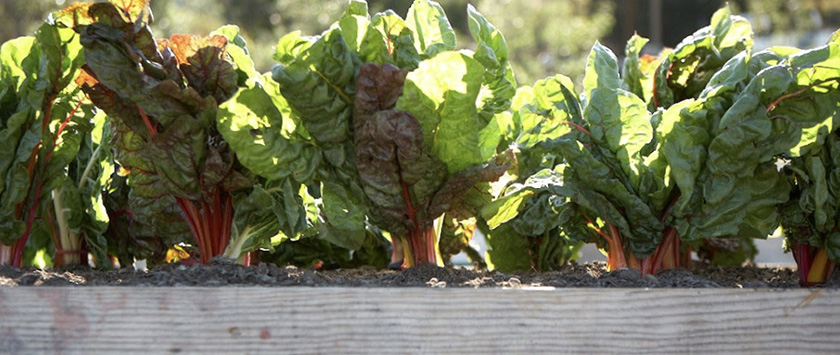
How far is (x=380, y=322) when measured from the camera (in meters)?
1.51

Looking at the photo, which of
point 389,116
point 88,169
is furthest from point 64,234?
point 389,116

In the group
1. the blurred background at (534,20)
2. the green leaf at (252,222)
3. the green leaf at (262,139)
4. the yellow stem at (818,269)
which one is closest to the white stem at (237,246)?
the green leaf at (252,222)

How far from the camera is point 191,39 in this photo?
1783 mm

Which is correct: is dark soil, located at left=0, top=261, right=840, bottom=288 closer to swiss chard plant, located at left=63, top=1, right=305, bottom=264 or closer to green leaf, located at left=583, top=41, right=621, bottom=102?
swiss chard plant, located at left=63, top=1, right=305, bottom=264

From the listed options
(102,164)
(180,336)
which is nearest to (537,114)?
(180,336)

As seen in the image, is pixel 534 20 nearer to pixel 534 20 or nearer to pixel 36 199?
pixel 534 20

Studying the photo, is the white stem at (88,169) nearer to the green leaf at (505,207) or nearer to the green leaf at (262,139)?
the green leaf at (262,139)

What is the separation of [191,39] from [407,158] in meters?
0.53

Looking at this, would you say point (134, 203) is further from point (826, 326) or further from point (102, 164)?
point (826, 326)

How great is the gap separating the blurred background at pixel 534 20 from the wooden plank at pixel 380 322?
29.3 ft

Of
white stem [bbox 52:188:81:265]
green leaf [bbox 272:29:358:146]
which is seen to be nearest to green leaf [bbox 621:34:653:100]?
green leaf [bbox 272:29:358:146]

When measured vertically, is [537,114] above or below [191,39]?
below

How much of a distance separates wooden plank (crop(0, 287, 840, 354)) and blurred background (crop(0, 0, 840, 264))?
8939 mm

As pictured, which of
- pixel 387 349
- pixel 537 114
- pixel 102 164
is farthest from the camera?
pixel 102 164
